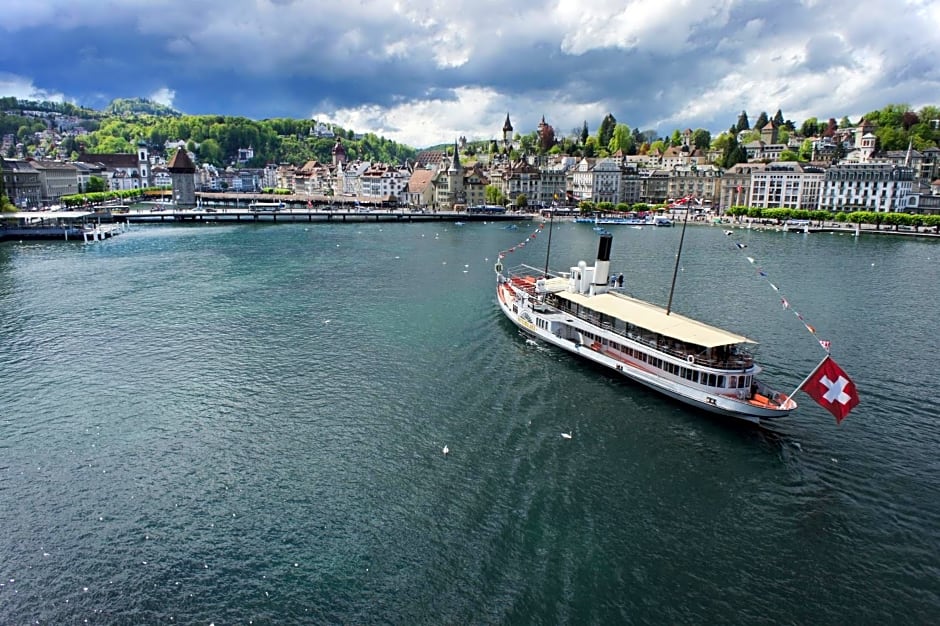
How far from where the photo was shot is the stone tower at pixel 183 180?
516 feet

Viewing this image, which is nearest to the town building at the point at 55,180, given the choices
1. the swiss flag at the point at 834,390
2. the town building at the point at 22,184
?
the town building at the point at 22,184

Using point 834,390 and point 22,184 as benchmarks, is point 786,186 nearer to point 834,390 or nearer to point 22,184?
point 834,390

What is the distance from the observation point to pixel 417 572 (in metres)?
17.2

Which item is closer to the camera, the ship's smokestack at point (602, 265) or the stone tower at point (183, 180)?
the ship's smokestack at point (602, 265)

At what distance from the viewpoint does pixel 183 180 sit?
161 meters

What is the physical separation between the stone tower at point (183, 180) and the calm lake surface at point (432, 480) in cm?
12638

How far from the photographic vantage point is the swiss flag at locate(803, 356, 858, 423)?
23.3 metres

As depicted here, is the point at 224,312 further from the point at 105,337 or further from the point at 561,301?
the point at 561,301

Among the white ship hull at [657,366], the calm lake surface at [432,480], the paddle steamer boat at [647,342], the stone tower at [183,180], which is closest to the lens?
the calm lake surface at [432,480]

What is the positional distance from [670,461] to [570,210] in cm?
14235

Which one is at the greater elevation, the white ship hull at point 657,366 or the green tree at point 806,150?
the green tree at point 806,150

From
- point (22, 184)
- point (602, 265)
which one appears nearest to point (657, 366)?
point (602, 265)

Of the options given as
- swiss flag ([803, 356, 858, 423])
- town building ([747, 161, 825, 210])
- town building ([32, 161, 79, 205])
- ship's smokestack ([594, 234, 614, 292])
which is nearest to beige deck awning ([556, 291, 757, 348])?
ship's smokestack ([594, 234, 614, 292])

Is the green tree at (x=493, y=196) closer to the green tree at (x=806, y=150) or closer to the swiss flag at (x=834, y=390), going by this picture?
the green tree at (x=806, y=150)
